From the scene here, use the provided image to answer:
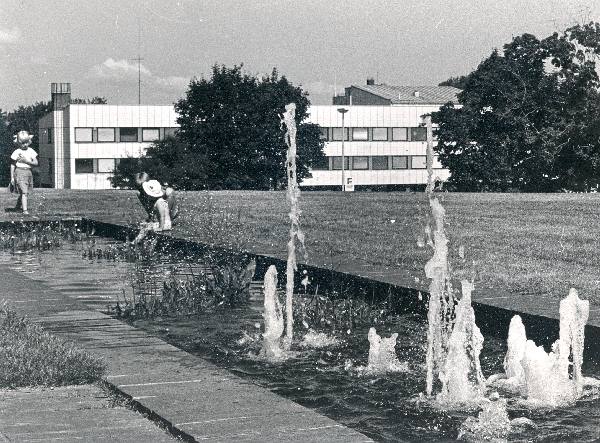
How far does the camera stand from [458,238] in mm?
15922

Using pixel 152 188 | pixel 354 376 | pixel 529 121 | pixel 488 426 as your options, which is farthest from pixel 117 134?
pixel 488 426

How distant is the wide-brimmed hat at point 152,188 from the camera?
49.1 ft

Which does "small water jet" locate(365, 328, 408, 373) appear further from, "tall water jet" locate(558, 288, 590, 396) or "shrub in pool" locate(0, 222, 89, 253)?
"shrub in pool" locate(0, 222, 89, 253)

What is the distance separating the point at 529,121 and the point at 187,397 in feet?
179

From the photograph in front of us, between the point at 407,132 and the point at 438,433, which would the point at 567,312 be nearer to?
the point at 438,433

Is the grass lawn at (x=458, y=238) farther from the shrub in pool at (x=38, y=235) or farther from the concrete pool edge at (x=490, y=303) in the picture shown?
the shrub in pool at (x=38, y=235)

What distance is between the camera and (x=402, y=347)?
7.18 metres

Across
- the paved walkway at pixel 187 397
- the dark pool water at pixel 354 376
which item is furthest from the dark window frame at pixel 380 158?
the paved walkway at pixel 187 397

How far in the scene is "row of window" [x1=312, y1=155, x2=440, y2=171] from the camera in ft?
295

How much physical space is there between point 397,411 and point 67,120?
80511 millimetres

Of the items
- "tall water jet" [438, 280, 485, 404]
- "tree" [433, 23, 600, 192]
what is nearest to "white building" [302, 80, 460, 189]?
"tree" [433, 23, 600, 192]

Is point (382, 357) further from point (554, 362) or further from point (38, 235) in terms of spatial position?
point (38, 235)

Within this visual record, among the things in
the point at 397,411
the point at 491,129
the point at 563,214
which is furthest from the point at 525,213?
the point at 491,129

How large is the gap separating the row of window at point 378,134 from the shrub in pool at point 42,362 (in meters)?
82.5
